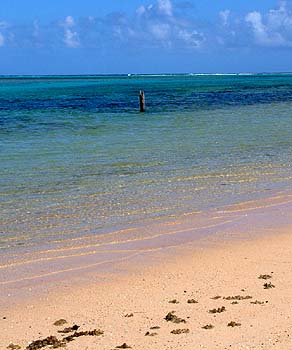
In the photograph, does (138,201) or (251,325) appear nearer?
(251,325)

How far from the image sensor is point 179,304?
7176mm

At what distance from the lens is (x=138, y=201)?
518 inches

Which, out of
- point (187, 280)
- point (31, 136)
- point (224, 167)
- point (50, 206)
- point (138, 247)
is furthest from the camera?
point (31, 136)

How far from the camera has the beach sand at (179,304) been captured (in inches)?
244

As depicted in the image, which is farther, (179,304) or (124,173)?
(124,173)

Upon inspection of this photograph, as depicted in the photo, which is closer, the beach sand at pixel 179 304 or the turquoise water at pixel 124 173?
the beach sand at pixel 179 304

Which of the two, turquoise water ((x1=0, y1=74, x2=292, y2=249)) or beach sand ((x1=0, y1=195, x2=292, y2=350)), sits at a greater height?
beach sand ((x1=0, y1=195, x2=292, y2=350))

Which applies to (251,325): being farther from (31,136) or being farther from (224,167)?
(31,136)

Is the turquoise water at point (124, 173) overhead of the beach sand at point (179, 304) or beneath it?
beneath

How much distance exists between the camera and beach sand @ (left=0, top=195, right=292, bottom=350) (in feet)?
20.4

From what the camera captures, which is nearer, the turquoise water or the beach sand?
the beach sand

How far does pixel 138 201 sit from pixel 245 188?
8.68 ft

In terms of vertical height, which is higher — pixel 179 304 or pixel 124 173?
pixel 179 304

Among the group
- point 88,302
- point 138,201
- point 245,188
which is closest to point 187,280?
point 88,302
